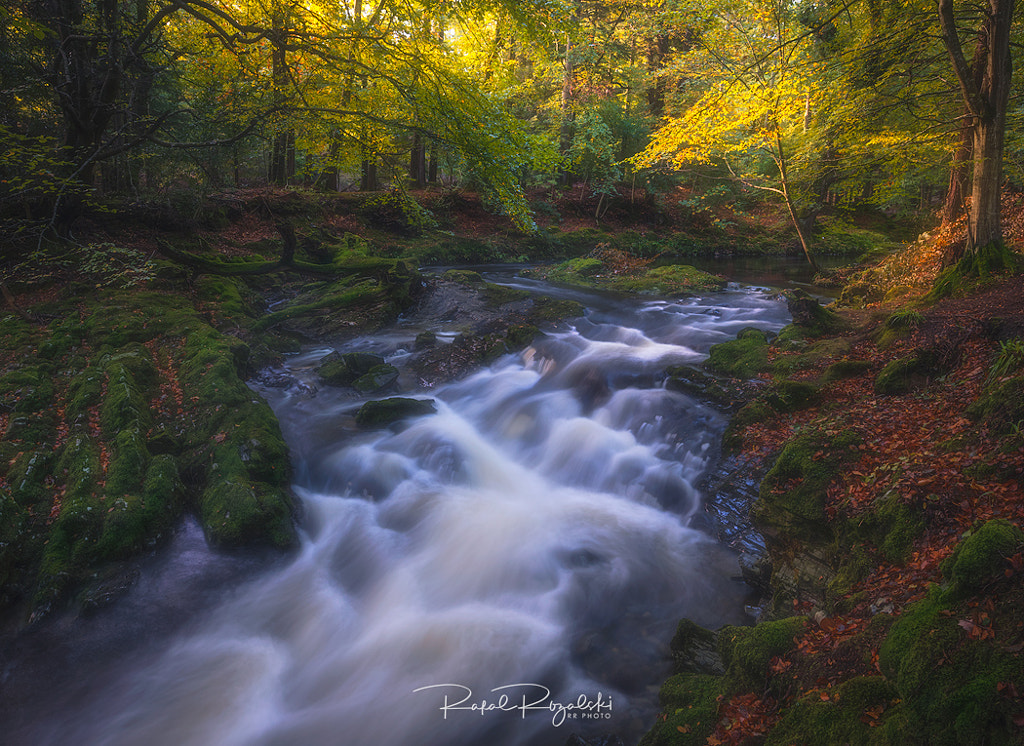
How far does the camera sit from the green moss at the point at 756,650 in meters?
3.30

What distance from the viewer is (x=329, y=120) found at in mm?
8109

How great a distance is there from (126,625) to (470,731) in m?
3.32

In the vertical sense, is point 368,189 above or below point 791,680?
above

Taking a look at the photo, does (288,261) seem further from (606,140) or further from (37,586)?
(606,140)

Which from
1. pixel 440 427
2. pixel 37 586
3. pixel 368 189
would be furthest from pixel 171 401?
pixel 368 189

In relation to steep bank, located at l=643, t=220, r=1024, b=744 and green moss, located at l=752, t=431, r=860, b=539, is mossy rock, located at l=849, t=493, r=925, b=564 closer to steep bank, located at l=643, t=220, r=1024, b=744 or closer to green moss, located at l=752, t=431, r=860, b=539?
steep bank, located at l=643, t=220, r=1024, b=744

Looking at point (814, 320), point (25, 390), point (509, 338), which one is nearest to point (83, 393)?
point (25, 390)

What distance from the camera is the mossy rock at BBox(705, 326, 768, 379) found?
8.10 meters

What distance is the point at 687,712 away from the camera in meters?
3.37

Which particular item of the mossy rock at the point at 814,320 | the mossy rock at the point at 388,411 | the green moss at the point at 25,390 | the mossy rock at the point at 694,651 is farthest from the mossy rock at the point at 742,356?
the green moss at the point at 25,390

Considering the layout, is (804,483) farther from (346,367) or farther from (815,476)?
(346,367)

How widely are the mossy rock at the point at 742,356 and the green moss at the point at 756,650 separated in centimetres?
505

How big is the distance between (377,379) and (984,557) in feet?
28.4
